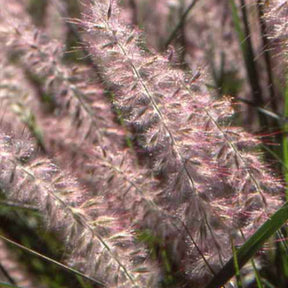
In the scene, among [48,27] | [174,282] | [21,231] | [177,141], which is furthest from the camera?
[48,27]

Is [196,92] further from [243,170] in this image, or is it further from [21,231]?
[21,231]

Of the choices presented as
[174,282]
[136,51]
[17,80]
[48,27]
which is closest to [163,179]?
[174,282]

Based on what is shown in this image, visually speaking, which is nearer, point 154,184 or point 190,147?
point 190,147

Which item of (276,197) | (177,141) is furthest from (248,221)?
(177,141)

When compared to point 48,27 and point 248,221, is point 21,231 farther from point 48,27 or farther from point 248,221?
point 48,27

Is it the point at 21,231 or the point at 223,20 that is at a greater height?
the point at 223,20

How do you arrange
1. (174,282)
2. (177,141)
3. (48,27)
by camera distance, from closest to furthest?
(177,141) < (174,282) < (48,27)

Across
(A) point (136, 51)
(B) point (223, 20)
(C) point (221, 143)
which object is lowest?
(C) point (221, 143)

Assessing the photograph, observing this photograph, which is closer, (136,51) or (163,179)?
(136,51)

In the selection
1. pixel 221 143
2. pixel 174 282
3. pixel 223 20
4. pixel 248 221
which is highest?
pixel 223 20
